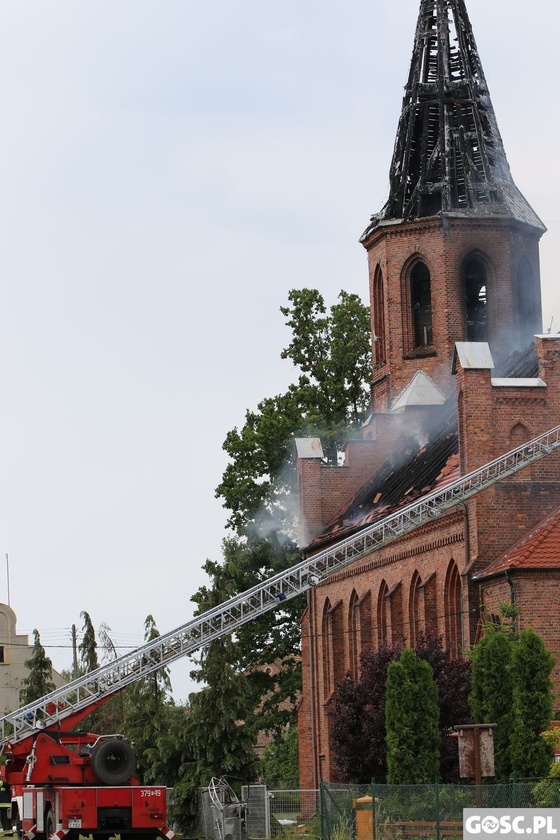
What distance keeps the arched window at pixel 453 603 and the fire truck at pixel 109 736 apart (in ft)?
5.21

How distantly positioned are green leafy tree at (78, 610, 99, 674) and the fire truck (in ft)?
77.6

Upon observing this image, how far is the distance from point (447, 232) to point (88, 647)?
23436mm

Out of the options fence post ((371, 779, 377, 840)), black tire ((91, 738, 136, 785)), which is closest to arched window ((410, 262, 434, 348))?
black tire ((91, 738, 136, 785))

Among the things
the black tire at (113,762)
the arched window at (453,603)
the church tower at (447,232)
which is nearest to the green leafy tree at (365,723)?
the arched window at (453,603)

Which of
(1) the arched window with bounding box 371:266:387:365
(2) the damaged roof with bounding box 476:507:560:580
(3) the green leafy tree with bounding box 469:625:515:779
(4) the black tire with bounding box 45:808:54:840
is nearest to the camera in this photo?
(3) the green leafy tree with bounding box 469:625:515:779

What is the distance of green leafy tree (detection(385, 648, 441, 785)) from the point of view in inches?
1198

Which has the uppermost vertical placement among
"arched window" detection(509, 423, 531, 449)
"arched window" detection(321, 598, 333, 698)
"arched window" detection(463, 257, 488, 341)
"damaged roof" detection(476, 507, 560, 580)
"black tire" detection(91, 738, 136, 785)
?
"arched window" detection(463, 257, 488, 341)

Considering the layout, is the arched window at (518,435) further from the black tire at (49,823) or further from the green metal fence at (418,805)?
the black tire at (49,823)

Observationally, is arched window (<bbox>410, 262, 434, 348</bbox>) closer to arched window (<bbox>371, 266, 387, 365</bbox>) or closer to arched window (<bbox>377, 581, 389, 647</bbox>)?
arched window (<bbox>371, 266, 387, 365</bbox>)

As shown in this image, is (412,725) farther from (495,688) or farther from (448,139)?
(448,139)

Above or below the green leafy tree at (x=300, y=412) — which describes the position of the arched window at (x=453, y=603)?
below

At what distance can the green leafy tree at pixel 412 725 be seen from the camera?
30422 millimetres

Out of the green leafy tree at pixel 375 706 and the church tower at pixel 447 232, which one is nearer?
the green leafy tree at pixel 375 706

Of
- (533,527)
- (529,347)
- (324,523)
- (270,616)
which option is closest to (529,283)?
(529,347)
